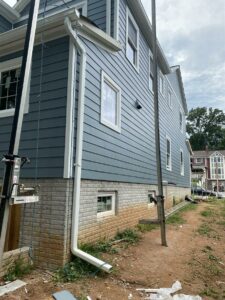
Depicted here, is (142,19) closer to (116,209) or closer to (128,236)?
(116,209)

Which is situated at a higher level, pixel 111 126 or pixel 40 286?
pixel 111 126

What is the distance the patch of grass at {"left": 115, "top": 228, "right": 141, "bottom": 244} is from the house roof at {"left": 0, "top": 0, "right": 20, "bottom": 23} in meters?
7.86

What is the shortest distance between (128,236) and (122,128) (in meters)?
2.88

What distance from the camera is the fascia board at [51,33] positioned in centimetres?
560

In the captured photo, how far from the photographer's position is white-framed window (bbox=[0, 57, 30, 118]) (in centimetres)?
666

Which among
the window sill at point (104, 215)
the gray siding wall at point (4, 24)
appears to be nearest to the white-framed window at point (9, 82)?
the window sill at point (104, 215)

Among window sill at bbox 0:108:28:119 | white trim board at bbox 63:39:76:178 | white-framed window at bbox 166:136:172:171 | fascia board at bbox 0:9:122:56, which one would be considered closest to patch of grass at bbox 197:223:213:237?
white-framed window at bbox 166:136:172:171

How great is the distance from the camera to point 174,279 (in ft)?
16.0

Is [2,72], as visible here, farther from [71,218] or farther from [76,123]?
[71,218]

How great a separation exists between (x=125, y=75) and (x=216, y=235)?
5356mm

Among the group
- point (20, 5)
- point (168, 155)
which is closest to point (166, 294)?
point (20, 5)

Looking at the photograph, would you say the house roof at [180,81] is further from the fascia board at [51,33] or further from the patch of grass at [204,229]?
the fascia board at [51,33]

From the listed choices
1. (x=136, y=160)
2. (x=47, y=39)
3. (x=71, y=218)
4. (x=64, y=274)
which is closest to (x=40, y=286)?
(x=64, y=274)

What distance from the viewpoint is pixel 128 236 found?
733 cm
